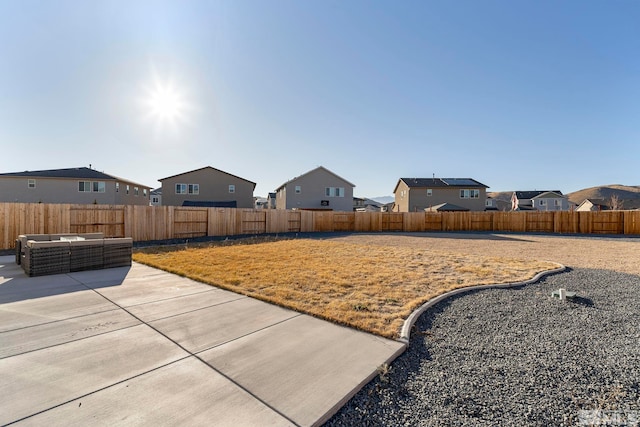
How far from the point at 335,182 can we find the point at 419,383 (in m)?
30.5

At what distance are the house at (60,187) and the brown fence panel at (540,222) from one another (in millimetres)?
35875

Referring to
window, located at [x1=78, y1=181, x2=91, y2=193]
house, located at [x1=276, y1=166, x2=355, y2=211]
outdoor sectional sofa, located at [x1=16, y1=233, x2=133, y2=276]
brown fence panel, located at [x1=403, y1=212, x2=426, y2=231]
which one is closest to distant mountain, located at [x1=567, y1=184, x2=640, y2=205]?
house, located at [x1=276, y1=166, x2=355, y2=211]

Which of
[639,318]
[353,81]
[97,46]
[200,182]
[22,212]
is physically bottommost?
[639,318]

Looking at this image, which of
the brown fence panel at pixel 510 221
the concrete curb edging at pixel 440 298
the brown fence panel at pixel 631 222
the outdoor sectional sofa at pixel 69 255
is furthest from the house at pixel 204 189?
the brown fence panel at pixel 631 222

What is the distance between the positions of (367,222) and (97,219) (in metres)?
18.2

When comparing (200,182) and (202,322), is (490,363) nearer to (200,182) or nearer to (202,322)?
(202,322)

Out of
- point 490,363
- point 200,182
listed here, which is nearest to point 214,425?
point 490,363

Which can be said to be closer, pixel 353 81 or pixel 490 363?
pixel 490 363

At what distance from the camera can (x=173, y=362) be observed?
2709 mm

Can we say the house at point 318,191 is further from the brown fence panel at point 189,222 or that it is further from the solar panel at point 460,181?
the brown fence panel at point 189,222

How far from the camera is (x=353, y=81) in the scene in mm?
14664

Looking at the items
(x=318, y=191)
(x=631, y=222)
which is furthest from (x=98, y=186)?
(x=631, y=222)

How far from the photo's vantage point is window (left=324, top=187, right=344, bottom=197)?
3222 cm

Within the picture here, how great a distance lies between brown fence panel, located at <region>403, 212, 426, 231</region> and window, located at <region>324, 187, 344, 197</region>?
10640 mm
